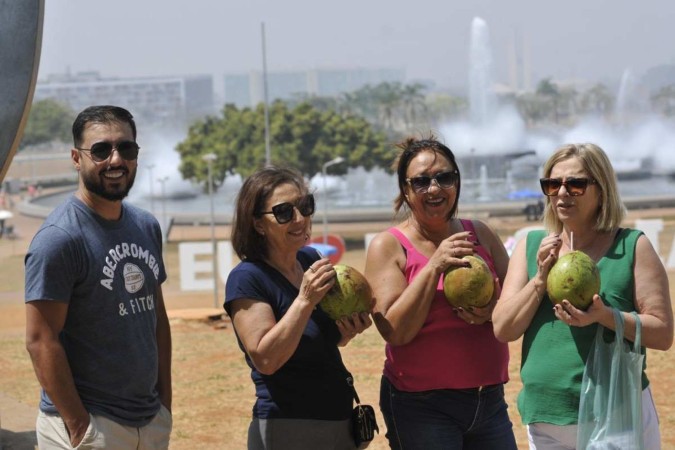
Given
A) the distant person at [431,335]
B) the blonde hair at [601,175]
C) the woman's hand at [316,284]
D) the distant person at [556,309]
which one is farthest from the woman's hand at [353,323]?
the blonde hair at [601,175]

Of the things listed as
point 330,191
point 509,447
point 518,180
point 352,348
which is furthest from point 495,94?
point 509,447

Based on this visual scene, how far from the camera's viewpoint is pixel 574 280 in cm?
370

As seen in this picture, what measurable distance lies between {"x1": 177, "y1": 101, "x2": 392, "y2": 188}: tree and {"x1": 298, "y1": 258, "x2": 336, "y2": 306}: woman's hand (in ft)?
200

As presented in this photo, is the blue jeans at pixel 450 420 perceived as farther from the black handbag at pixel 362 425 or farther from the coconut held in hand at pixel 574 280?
the coconut held in hand at pixel 574 280

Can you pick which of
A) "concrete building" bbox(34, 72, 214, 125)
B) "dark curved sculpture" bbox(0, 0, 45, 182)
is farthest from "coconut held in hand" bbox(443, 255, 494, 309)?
"concrete building" bbox(34, 72, 214, 125)

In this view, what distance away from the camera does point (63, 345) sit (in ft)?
12.8

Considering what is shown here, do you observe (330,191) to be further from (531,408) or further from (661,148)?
(531,408)

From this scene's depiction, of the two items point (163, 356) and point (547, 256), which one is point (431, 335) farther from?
point (163, 356)

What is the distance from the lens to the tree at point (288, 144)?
65.4 m

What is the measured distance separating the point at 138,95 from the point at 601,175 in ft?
415

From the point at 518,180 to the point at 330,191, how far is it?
15.5 meters

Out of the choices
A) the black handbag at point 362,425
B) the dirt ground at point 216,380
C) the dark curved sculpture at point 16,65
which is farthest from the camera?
the dirt ground at point 216,380

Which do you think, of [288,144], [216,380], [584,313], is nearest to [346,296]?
[584,313]

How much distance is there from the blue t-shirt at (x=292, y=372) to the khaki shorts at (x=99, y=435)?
1.39 ft
